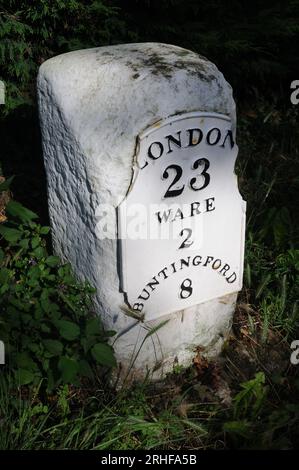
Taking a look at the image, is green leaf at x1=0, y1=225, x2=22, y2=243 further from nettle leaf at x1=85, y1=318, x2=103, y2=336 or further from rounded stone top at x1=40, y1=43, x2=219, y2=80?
rounded stone top at x1=40, y1=43, x2=219, y2=80

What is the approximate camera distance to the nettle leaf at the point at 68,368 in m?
2.36

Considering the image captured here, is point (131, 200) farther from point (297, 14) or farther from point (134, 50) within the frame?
point (297, 14)

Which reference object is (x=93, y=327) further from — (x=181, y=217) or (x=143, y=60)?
(x=143, y=60)

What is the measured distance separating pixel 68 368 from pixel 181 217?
789 mm

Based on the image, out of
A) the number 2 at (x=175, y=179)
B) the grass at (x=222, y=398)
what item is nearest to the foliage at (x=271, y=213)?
the grass at (x=222, y=398)

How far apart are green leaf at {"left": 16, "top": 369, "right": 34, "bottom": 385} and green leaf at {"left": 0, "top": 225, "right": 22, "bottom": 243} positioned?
647 millimetres

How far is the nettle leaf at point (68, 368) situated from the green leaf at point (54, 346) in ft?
0.11

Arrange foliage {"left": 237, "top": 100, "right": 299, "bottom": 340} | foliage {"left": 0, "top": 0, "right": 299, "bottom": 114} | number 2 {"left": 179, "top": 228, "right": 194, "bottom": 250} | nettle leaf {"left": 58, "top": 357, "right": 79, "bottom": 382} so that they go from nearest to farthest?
1. nettle leaf {"left": 58, "top": 357, "right": 79, "bottom": 382}
2. number 2 {"left": 179, "top": 228, "right": 194, "bottom": 250}
3. foliage {"left": 237, "top": 100, "right": 299, "bottom": 340}
4. foliage {"left": 0, "top": 0, "right": 299, "bottom": 114}

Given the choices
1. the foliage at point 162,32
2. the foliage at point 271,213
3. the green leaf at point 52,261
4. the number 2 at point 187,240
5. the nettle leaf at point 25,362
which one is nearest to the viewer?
the nettle leaf at point 25,362

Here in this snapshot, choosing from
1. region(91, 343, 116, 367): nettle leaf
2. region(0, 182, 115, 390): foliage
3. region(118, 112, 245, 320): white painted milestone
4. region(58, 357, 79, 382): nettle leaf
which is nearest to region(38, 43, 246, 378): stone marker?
region(118, 112, 245, 320): white painted milestone

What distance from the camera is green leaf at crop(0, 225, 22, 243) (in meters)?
2.80

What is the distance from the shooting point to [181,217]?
2598 mm

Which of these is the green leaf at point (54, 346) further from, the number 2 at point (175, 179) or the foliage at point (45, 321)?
the number 2 at point (175, 179)
